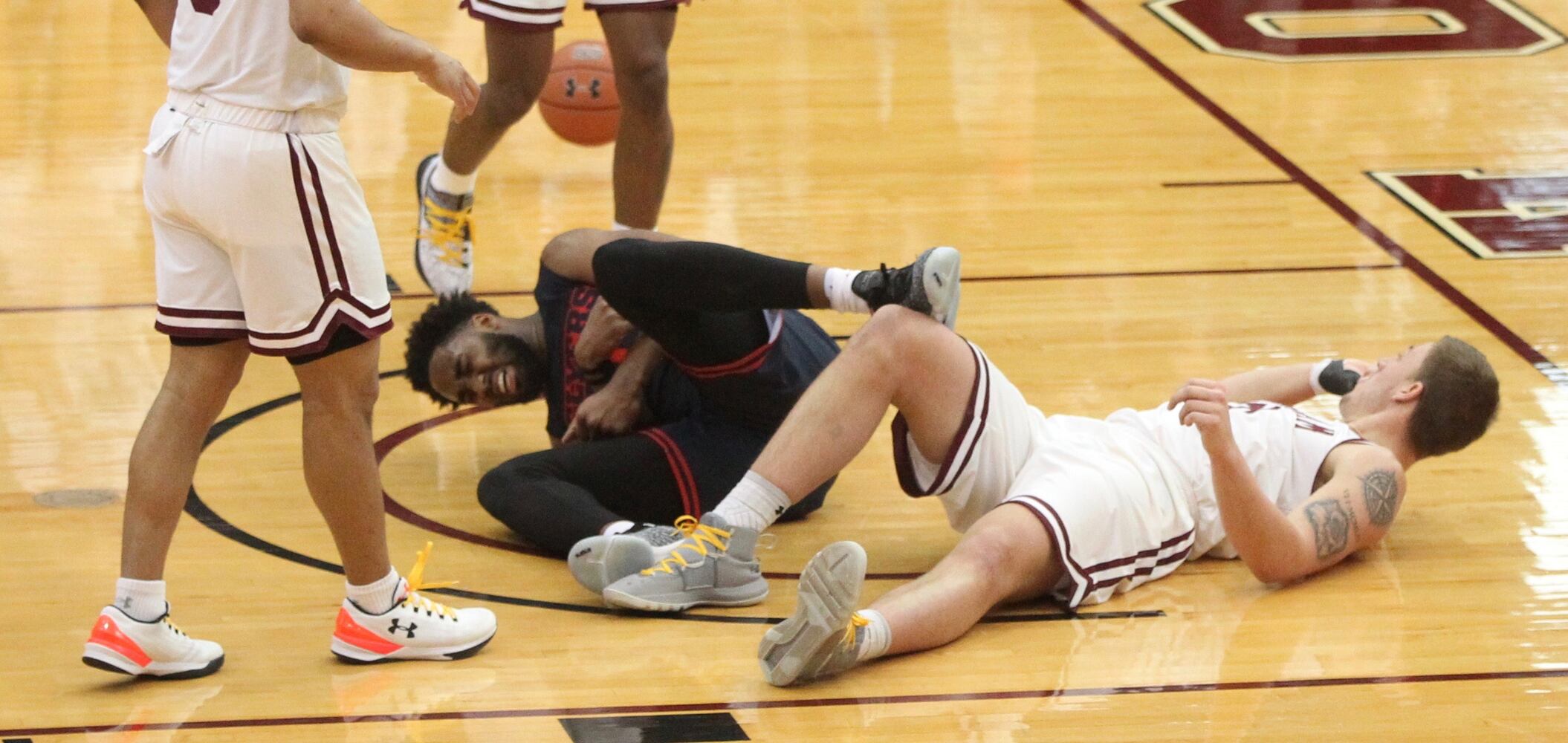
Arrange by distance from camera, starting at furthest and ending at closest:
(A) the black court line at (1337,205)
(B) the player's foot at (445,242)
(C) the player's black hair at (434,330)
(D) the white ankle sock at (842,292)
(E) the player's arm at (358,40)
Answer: (B) the player's foot at (445,242) → (A) the black court line at (1337,205) → (C) the player's black hair at (434,330) → (D) the white ankle sock at (842,292) → (E) the player's arm at (358,40)

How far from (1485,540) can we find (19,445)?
2968 millimetres

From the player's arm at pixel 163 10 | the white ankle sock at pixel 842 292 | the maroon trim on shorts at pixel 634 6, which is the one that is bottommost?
the white ankle sock at pixel 842 292

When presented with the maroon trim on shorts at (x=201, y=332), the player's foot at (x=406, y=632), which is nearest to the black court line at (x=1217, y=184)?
the player's foot at (x=406, y=632)

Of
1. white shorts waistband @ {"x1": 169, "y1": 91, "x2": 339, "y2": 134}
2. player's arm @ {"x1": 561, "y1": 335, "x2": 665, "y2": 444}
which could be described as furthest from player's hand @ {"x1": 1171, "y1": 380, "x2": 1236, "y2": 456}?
white shorts waistband @ {"x1": 169, "y1": 91, "x2": 339, "y2": 134}

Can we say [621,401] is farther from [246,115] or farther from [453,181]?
[453,181]

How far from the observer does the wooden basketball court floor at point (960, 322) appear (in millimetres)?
3062

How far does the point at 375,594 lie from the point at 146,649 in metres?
0.36

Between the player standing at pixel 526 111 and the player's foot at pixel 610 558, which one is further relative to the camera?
the player standing at pixel 526 111

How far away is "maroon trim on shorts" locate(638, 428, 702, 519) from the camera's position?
370 centimetres

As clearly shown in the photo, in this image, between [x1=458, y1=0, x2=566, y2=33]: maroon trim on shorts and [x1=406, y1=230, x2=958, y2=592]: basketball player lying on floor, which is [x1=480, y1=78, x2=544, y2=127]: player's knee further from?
[x1=406, y1=230, x2=958, y2=592]: basketball player lying on floor

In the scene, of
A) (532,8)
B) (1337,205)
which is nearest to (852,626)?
(532,8)

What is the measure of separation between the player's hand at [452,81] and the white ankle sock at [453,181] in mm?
2138

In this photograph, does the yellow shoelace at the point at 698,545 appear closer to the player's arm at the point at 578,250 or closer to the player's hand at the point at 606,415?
the player's hand at the point at 606,415

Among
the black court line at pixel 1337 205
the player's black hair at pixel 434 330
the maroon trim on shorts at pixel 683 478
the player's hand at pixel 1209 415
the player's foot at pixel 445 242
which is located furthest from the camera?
the player's foot at pixel 445 242
